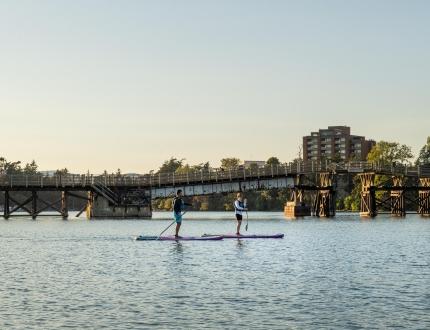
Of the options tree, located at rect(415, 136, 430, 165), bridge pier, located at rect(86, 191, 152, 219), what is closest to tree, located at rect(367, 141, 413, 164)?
tree, located at rect(415, 136, 430, 165)

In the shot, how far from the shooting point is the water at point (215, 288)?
24028 millimetres

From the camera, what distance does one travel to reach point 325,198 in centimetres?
13200

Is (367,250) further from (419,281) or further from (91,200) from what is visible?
(91,200)

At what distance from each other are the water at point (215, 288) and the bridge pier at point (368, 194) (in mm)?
78064

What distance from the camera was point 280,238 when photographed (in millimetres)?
65250

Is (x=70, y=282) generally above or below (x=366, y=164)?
below

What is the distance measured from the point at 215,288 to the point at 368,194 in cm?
10318

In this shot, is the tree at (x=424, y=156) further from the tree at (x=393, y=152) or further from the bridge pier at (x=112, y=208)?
the bridge pier at (x=112, y=208)

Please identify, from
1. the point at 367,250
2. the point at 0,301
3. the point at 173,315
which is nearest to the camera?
the point at 173,315

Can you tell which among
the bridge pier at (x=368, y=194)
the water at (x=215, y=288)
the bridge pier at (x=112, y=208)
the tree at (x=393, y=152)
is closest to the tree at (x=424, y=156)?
the tree at (x=393, y=152)

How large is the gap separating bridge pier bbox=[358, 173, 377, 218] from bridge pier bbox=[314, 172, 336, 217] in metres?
4.91

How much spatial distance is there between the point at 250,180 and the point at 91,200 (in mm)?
24340

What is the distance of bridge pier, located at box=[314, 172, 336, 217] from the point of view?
129 meters

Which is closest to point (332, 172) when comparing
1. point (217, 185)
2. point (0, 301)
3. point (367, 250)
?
point (217, 185)
